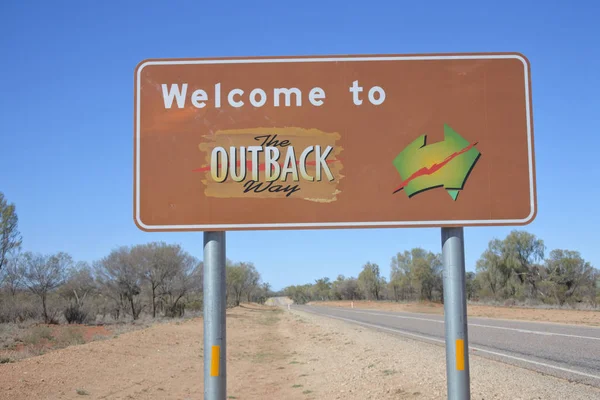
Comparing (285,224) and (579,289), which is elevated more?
(285,224)

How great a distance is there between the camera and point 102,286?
4309cm

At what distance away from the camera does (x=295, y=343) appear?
2208cm

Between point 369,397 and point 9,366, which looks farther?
point 9,366

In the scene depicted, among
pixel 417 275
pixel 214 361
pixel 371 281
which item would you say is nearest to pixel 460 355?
pixel 214 361

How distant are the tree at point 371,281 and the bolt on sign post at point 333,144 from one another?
94612 mm

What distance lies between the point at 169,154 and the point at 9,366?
41.0 ft

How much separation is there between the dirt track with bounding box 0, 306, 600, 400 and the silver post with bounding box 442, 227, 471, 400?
4925mm

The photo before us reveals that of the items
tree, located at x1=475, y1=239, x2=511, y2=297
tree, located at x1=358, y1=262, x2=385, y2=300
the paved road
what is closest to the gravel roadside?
the paved road

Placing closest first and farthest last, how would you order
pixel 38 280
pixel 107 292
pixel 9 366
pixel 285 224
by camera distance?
pixel 285 224
pixel 9 366
pixel 38 280
pixel 107 292

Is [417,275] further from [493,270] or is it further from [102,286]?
[102,286]

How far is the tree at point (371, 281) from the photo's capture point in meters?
97.9

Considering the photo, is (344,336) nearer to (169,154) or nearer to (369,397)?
(369,397)

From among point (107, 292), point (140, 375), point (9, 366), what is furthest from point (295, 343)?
point (107, 292)

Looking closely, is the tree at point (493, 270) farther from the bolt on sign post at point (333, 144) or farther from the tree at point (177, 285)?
the bolt on sign post at point (333, 144)
